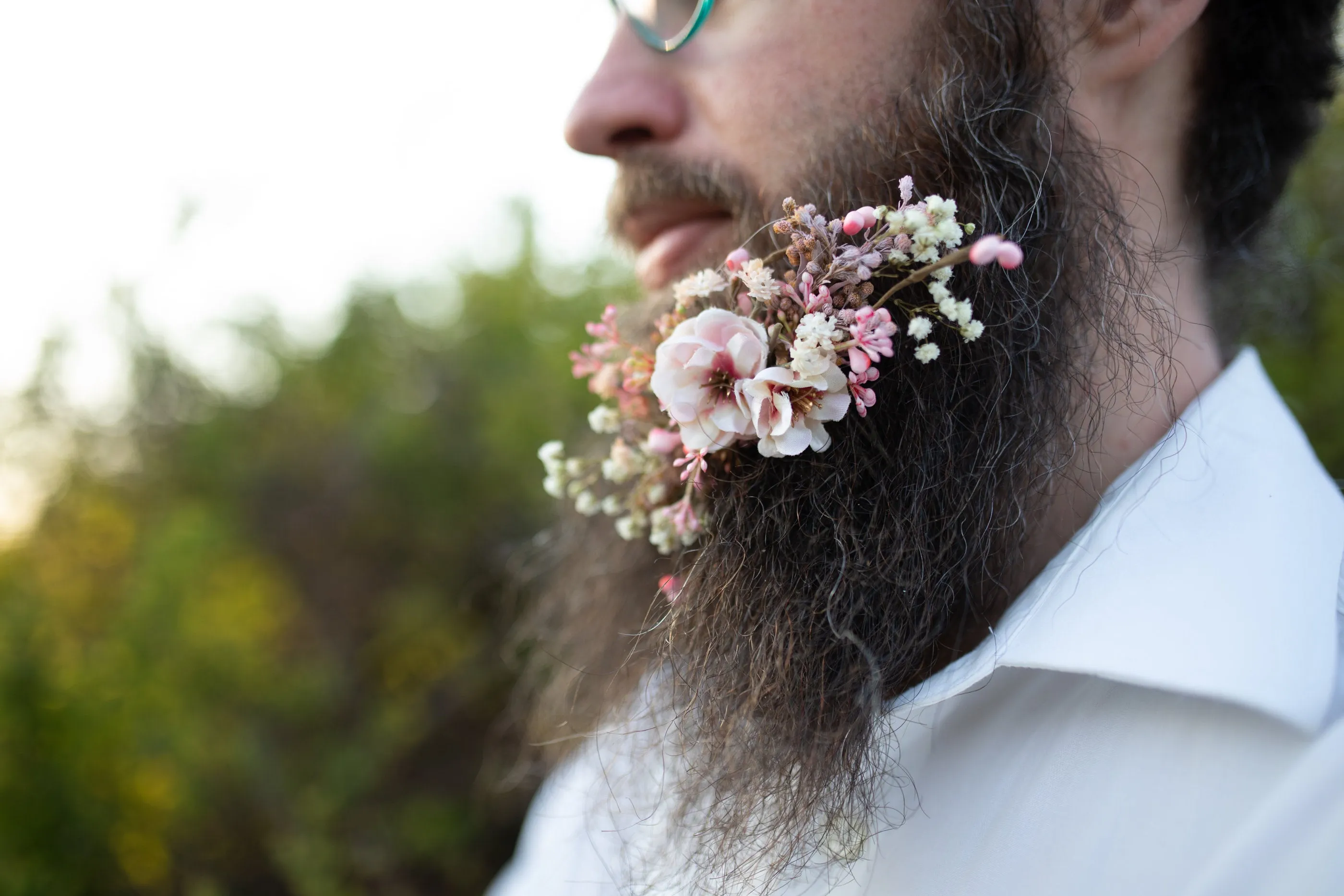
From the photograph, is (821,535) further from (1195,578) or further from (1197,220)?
(1197,220)

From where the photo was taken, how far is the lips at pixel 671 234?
147cm

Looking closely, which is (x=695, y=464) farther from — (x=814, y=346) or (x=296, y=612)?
(x=296, y=612)

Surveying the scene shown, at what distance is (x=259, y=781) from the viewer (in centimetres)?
327

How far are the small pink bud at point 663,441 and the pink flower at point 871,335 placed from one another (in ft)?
1.14

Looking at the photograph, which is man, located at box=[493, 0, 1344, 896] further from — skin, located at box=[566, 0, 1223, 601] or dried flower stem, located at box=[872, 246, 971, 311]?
dried flower stem, located at box=[872, 246, 971, 311]

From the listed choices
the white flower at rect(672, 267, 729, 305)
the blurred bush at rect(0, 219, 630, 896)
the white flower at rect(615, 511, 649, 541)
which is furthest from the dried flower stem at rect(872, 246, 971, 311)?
the blurred bush at rect(0, 219, 630, 896)

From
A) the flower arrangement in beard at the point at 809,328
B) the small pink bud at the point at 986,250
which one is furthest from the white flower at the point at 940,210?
the small pink bud at the point at 986,250

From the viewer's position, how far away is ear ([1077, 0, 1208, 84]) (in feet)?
4.36

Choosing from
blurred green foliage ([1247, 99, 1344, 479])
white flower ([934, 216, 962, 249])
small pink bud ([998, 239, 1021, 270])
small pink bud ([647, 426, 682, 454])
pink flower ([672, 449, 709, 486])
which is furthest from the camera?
blurred green foliage ([1247, 99, 1344, 479])

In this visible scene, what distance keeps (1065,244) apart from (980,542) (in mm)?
490

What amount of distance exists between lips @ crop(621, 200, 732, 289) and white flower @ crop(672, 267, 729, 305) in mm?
287

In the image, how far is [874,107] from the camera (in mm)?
1312

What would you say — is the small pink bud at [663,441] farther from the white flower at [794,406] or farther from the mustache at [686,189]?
the mustache at [686,189]

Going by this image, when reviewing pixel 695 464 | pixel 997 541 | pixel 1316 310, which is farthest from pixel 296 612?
pixel 1316 310
